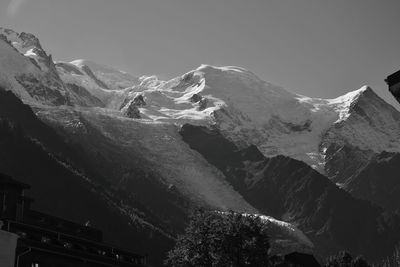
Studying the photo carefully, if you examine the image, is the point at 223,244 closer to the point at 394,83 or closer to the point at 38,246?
the point at 38,246

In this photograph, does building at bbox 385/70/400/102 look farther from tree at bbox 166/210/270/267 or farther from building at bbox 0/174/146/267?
tree at bbox 166/210/270/267

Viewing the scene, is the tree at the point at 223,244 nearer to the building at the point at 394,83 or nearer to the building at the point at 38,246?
the building at the point at 38,246

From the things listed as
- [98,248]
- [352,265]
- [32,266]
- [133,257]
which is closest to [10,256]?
[32,266]

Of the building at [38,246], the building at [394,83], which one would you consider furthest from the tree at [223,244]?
the building at [394,83]

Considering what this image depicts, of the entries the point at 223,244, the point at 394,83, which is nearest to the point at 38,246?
the point at 223,244

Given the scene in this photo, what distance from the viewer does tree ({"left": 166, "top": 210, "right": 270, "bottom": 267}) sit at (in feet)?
384

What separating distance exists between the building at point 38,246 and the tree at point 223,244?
19.8 feet

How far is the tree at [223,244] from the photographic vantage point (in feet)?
384

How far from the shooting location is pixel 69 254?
289 feet

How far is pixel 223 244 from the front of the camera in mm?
117625

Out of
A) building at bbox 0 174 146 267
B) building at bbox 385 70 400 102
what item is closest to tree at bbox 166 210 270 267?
building at bbox 0 174 146 267

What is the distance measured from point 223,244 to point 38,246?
37.0 m

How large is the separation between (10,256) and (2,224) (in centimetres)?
824

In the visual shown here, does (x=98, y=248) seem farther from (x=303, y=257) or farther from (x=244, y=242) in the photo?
(x=303, y=257)
